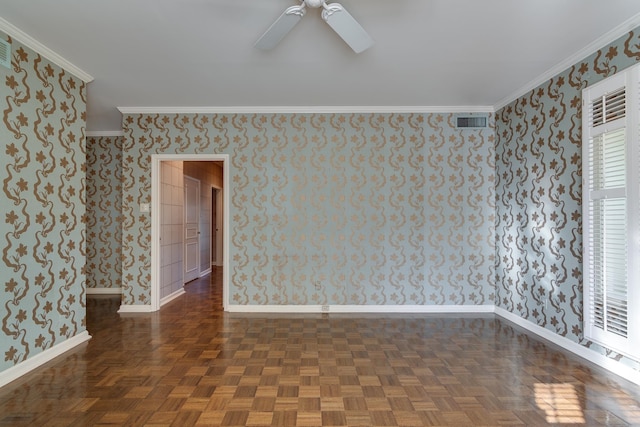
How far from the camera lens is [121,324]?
4043 millimetres

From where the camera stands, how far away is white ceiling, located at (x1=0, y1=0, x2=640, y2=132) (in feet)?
7.99

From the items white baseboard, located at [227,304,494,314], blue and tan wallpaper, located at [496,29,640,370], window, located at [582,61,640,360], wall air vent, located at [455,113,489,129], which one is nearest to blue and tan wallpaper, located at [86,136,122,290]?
white baseboard, located at [227,304,494,314]

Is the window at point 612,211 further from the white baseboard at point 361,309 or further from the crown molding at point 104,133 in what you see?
the crown molding at point 104,133

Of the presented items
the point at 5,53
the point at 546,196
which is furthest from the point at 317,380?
the point at 5,53

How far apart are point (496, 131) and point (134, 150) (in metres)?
4.79

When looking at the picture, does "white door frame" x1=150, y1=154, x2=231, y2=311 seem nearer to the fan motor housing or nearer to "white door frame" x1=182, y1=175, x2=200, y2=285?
"white door frame" x1=182, y1=175, x2=200, y2=285

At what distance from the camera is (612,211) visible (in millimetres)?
2748

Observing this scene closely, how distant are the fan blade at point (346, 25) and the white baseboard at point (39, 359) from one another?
11.3 feet

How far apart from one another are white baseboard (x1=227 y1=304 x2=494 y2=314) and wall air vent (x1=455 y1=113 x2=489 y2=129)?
2.37m

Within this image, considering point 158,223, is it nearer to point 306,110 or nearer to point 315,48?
point 306,110

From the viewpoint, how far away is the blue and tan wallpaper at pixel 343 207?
4.56 meters

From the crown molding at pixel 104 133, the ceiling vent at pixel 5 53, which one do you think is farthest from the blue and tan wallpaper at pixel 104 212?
the ceiling vent at pixel 5 53

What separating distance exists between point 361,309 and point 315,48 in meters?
3.14

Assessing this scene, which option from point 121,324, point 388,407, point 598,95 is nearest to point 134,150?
point 121,324
